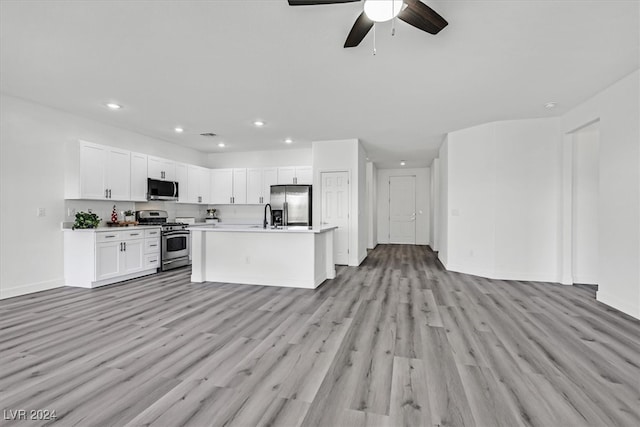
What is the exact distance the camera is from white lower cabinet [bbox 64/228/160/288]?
4.46 metres

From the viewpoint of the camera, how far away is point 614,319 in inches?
124

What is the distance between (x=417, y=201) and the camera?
10258mm

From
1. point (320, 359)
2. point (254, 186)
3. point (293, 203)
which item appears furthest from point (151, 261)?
point (320, 359)

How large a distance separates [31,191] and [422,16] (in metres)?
5.40

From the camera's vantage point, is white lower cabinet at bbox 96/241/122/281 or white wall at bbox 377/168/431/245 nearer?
white lower cabinet at bbox 96/241/122/281

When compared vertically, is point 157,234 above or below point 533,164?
below

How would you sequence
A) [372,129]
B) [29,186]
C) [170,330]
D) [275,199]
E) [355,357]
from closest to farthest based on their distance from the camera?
[355,357] < [170,330] < [29,186] < [372,129] < [275,199]

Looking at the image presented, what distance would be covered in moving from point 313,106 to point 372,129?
163 centimetres

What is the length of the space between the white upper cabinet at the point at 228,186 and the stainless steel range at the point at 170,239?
142 centimetres

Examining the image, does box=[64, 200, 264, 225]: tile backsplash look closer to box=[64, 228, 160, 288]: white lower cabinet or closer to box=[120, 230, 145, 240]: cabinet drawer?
box=[64, 228, 160, 288]: white lower cabinet

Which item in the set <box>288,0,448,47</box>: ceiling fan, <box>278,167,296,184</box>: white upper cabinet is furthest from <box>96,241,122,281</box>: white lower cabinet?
<box>288,0,448,47</box>: ceiling fan

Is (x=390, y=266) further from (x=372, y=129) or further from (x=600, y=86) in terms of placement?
(x=600, y=86)

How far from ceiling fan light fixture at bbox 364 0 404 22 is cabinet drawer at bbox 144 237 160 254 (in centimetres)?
520

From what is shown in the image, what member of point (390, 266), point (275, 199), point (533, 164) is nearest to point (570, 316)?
point (533, 164)
